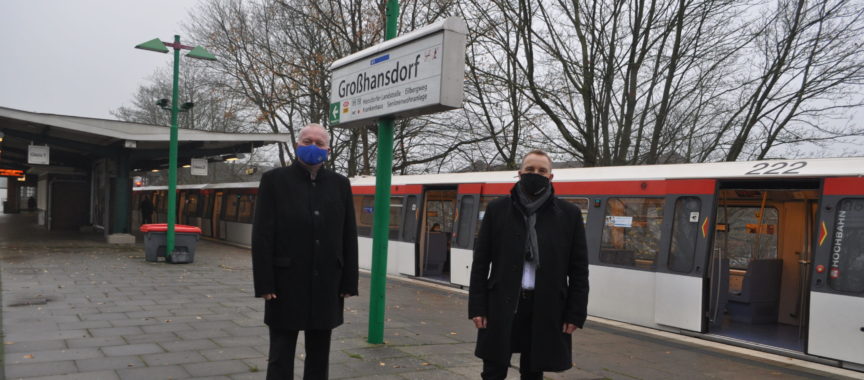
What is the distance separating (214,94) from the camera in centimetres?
2948

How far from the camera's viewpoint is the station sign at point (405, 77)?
5.67 meters

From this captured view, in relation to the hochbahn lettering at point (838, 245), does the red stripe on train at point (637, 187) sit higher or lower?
higher

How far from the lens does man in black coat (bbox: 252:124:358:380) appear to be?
12.1 feet

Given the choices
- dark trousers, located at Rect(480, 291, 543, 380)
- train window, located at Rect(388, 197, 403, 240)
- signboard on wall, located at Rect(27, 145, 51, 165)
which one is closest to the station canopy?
signboard on wall, located at Rect(27, 145, 51, 165)

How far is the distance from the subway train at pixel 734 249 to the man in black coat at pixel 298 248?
5770mm

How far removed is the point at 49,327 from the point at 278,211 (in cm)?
459

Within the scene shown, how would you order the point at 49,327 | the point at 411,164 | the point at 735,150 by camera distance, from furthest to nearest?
the point at 411,164 → the point at 735,150 → the point at 49,327

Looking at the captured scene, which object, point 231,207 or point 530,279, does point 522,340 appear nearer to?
point 530,279

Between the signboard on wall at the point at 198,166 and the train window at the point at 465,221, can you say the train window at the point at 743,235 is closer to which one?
the train window at the point at 465,221

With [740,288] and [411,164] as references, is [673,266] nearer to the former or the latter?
[740,288]

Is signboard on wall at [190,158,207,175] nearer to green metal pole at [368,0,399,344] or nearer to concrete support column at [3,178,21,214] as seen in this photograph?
green metal pole at [368,0,399,344]

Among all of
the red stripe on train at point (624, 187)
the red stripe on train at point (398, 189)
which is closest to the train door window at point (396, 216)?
the red stripe on train at point (398, 189)

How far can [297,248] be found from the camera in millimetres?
3744

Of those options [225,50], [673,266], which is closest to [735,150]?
[673,266]
